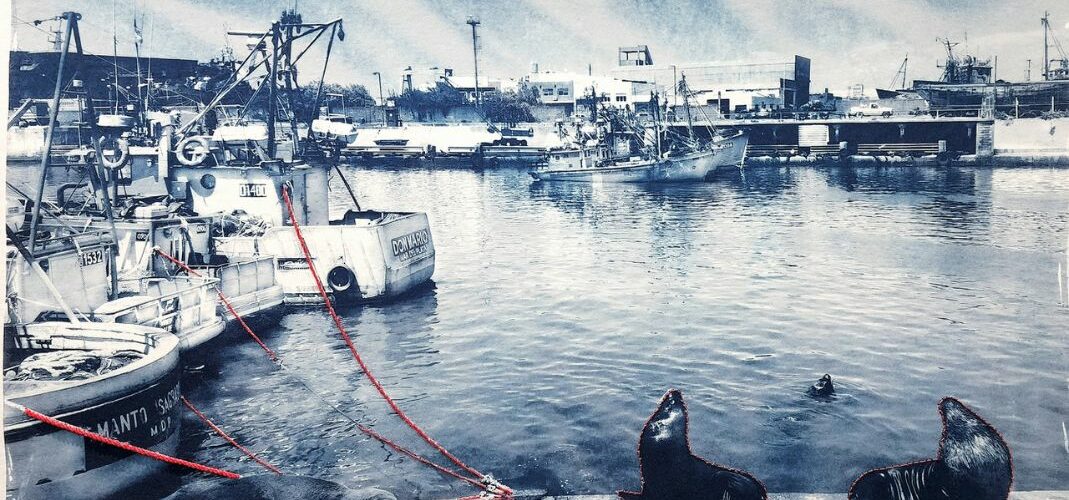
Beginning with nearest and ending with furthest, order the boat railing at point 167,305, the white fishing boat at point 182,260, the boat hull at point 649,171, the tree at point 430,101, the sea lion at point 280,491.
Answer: the sea lion at point 280,491, the boat railing at point 167,305, the white fishing boat at point 182,260, the boat hull at point 649,171, the tree at point 430,101

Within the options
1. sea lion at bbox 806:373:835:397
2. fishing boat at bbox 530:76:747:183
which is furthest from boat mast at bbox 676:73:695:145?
sea lion at bbox 806:373:835:397

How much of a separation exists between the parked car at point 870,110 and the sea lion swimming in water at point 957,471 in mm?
47961

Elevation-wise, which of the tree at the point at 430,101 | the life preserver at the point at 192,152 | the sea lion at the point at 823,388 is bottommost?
the sea lion at the point at 823,388

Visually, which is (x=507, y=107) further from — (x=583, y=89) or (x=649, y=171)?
(x=649, y=171)

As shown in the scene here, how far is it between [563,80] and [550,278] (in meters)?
31.7

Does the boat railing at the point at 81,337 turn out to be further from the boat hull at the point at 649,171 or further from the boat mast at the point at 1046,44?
the boat hull at the point at 649,171

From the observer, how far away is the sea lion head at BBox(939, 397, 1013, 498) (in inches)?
196

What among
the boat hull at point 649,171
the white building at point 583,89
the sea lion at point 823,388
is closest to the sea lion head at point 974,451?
the sea lion at point 823,388

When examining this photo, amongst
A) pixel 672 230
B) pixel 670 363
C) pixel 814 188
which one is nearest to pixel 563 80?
pixel 814 188

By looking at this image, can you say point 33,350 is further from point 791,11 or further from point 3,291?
point 791,11

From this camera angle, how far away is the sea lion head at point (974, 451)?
497 cm

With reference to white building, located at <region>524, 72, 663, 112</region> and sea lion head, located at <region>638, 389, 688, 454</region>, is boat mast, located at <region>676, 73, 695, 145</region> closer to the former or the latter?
white building, located at <region>524, 72, 663, 112</region>

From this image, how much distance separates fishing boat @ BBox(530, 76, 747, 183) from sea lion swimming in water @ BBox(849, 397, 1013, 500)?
38.5 metres

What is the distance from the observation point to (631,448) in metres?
7.70
